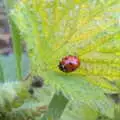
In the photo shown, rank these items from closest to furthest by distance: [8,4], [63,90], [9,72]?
[63,90] → [8,4] → [9,72]

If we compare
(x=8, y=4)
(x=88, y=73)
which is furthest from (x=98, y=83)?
(x=8, y=4)

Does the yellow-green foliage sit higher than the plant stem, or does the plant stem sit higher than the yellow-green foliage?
the yellow-green foliage

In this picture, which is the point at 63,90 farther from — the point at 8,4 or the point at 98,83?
the point at 8,4

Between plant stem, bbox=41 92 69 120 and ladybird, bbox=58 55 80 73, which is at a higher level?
ladybird, bbox=58 55 80 73

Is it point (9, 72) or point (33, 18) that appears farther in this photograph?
point (9, 72)
